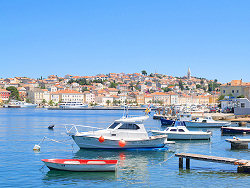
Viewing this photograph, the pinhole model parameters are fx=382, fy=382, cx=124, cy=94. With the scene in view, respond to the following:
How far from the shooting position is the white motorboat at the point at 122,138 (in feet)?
93.5

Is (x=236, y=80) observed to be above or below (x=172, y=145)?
above

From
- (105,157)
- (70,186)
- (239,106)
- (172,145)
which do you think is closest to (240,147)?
(172,145)

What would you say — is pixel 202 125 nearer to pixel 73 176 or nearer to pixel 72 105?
pixel 73 176

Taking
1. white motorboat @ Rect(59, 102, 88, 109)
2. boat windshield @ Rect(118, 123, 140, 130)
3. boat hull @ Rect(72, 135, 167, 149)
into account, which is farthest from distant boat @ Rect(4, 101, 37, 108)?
boat windshield @ Rect(118, 123, 140, 130)

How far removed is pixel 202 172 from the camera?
2205 centimetres

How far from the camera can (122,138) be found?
28.8 m

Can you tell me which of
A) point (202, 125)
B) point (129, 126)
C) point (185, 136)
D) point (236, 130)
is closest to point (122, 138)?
point (129, 126)

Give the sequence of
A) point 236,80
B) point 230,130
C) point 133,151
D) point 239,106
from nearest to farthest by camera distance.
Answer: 1. point 133,151
2. point 230,130
3. point 239,106
4. point 236,80

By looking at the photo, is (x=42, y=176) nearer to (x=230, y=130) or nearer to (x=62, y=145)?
(x=62, y=145)

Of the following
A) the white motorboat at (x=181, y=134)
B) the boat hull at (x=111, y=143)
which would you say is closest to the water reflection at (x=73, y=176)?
the boat hull at (x=111, y=143)

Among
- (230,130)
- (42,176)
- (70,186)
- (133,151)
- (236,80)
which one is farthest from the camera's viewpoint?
(236,80)

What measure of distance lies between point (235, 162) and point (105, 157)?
9099mm

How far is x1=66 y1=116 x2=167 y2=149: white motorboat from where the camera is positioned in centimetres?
2850

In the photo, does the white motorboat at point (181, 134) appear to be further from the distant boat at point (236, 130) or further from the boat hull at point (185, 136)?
the distant boat at point (236, 130)
